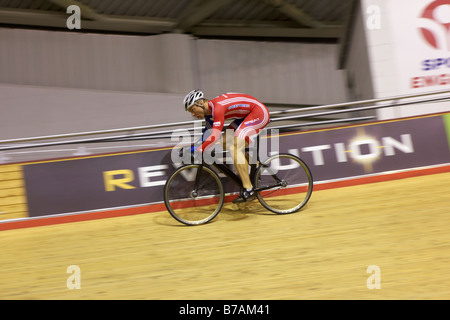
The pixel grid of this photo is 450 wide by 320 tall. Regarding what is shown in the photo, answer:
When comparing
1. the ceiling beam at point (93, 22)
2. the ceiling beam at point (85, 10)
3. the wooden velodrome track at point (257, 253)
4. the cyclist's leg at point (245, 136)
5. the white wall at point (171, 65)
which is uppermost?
the ceiling beam at point (85, 10)

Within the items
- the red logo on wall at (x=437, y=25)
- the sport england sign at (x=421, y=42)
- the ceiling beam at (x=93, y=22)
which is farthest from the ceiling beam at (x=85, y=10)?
the red logo on wall at (x=437, y=25)

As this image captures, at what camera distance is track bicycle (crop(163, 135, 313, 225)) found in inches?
191

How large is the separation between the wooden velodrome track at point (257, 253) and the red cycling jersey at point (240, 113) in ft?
3.25

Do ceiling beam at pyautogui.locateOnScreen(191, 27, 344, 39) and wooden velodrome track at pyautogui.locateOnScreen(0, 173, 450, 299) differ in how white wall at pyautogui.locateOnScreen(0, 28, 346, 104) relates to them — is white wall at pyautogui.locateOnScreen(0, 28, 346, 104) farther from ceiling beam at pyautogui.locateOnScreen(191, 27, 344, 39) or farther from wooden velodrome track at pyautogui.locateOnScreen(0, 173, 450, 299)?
wooden velodrome track at pyautogui.locateOnScreen(0, 173, 450, 299)

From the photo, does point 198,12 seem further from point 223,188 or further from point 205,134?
point 223,188

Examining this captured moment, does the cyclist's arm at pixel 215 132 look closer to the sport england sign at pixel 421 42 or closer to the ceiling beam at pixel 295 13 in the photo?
the sport england sign at pixel 421 42

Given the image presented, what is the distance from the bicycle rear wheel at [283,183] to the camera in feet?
16.2

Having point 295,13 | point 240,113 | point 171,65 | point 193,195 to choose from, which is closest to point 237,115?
point 240,113

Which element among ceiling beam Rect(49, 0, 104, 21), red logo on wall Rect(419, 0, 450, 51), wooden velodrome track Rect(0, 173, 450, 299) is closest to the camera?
wooden velodrome track Rect(0, 173, 450, 299)

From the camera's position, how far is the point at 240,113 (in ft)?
16.3

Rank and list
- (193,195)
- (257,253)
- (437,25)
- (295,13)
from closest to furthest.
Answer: (257,253), (193,195), (437,25), (295,13)

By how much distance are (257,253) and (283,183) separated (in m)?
1.26

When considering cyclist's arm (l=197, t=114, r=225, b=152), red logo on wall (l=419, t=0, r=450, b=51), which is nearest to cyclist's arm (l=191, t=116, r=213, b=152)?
cyclist's arm (l=197, t=114, r=225, b=152)
